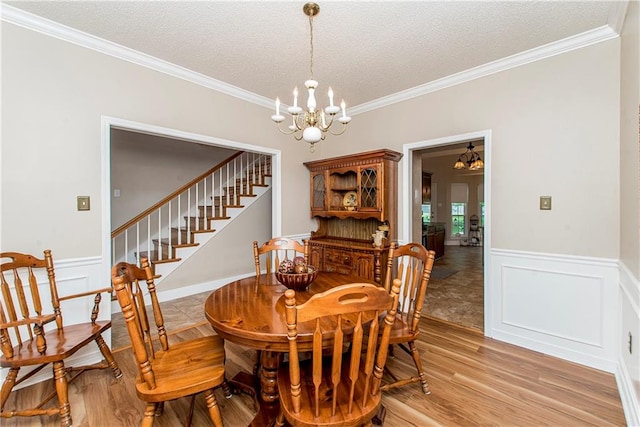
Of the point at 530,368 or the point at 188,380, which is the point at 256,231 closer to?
the point at 188,380

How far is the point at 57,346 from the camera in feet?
6.00

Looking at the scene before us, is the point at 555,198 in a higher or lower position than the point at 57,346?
higher

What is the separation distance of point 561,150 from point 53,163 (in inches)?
169

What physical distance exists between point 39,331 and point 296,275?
5.35 ft

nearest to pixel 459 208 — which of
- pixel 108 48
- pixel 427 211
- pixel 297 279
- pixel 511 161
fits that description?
pixel 427 211

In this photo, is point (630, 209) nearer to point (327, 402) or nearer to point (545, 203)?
point (545, 203)

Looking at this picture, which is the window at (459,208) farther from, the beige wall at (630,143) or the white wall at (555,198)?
the beige wall at (630,143)

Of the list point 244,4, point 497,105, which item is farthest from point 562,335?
point 244,4

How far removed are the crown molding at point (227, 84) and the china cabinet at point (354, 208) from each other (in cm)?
89

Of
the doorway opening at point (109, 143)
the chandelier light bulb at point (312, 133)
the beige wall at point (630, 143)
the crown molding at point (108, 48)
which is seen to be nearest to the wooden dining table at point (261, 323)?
the chandelier light bulb at point (312, 133)

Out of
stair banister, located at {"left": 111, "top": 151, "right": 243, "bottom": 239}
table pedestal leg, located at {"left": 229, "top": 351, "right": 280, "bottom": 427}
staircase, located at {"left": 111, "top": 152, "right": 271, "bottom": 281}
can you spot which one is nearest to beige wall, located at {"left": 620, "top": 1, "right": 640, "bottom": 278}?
table pedestal leg, located at {"left": 229, "top": 351, "right": 280, "bottom": 427}

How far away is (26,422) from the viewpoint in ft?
5.75

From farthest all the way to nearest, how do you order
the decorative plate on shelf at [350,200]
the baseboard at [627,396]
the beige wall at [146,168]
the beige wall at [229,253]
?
the beige wall at [146,168]
the beige wall at [229,253]
the decorative plate on shelf at [350,200]
the baseboard at [627,396]

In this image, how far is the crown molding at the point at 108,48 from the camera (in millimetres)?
2098
